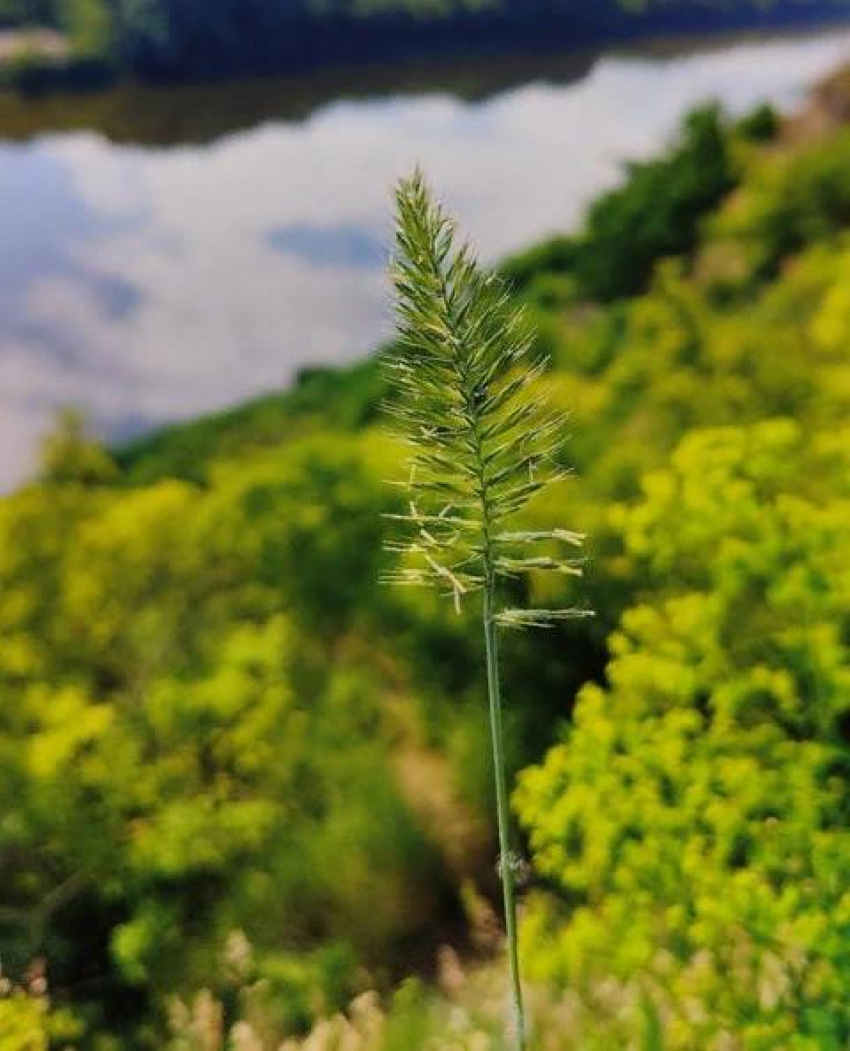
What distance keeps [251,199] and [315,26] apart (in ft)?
66.0

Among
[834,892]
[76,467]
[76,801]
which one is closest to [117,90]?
[76,467]

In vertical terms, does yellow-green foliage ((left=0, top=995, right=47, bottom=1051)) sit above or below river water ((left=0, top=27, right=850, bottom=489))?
below

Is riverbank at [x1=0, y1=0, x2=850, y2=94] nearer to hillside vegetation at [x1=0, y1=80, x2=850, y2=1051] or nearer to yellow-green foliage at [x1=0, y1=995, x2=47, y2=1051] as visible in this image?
hillside vegetation at [x1=0, y1=80, x2=850, y2=1051]

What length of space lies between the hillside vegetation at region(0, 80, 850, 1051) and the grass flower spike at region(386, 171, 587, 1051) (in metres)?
3.04

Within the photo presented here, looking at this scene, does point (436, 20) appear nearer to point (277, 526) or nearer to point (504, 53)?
point (504, 53)

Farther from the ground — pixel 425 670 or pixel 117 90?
pixel 117 90

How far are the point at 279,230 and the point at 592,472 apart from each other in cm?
2599

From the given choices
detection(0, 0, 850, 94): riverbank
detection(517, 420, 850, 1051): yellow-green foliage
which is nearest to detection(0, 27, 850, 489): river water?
detection(0, 0, 850, 94): riverbank

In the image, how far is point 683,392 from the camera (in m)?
15.5

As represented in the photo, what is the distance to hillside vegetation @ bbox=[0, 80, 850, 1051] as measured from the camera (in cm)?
833

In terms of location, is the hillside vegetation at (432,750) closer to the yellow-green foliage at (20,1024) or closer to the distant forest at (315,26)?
the yellow-green foliage at (20,1024)

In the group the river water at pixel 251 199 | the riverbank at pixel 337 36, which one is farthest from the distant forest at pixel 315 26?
the river water at pixel 251 199

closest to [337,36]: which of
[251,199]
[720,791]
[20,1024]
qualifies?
[251,199]

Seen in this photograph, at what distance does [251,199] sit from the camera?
4075 centimetres
